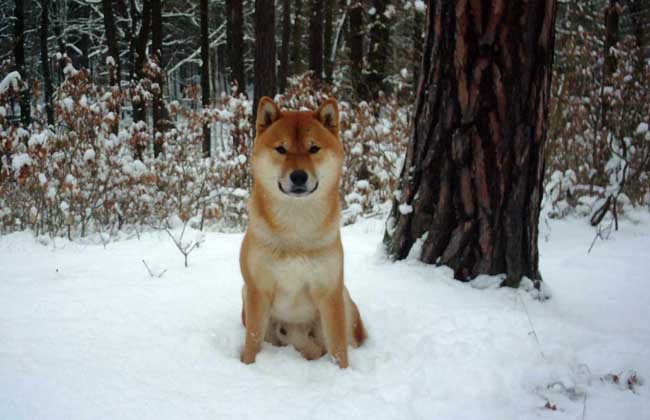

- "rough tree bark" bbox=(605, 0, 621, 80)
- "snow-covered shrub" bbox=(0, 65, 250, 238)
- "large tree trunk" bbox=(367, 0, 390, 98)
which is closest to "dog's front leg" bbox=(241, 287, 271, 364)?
"snow-covered shrub" bbox=(0, 65, 250, 238)

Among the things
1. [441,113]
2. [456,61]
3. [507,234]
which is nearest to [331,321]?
[507,234]

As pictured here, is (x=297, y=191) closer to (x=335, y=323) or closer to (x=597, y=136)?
(x=335, y=323)

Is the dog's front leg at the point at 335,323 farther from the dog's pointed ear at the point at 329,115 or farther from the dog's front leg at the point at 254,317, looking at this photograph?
the dog's pointed ear at the point at 329,115

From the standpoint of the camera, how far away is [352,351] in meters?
2.49

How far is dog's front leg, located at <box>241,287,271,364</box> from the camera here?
7.47 ft

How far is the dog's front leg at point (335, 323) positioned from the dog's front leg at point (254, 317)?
0.28 meters

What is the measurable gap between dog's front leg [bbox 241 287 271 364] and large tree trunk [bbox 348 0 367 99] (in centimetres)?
966

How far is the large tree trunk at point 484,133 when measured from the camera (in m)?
2.76

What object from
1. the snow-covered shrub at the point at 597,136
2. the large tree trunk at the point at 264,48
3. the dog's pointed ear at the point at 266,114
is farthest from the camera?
the large tree trunk at the point at 264,48

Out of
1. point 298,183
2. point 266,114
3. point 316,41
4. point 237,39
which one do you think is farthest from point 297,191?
point 316,41

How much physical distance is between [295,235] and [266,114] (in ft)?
2.39

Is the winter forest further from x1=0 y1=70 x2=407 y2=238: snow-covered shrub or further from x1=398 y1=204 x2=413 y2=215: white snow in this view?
x1=0 y1=70 x2=407 y2=238: snow-covered shrub

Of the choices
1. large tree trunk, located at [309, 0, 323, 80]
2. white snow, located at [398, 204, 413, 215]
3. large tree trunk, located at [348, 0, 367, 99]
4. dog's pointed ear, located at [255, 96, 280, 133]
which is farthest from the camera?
large tree trunk, located at [309, 0, 323, 80]

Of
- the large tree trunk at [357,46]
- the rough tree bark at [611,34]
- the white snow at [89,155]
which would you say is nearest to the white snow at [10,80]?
the white snow at [89,155]
